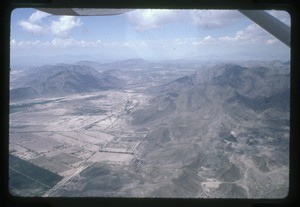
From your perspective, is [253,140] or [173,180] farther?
[253,140]

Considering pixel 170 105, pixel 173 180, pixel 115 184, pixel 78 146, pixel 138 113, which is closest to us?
pixel 115 184

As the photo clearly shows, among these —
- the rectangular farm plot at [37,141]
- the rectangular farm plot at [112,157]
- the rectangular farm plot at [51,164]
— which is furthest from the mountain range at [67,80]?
the rectangular farm plot at [51,164]

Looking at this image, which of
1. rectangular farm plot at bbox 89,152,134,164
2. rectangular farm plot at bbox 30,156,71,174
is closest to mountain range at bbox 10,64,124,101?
rectangular farm plot at bbox 89,152,134,164

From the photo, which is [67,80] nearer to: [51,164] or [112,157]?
[112,157]

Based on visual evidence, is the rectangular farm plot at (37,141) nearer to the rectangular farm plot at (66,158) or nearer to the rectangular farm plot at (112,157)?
the rectangular farm plot at (66,158)

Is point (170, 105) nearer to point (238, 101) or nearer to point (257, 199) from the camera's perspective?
point (238, 101)

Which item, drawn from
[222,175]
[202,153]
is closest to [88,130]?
[202,153]

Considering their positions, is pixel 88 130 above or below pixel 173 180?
above

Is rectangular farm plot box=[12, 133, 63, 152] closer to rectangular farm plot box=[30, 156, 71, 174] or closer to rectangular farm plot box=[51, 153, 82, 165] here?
rectangular farm plot box=[51, 153, 82, 165]
